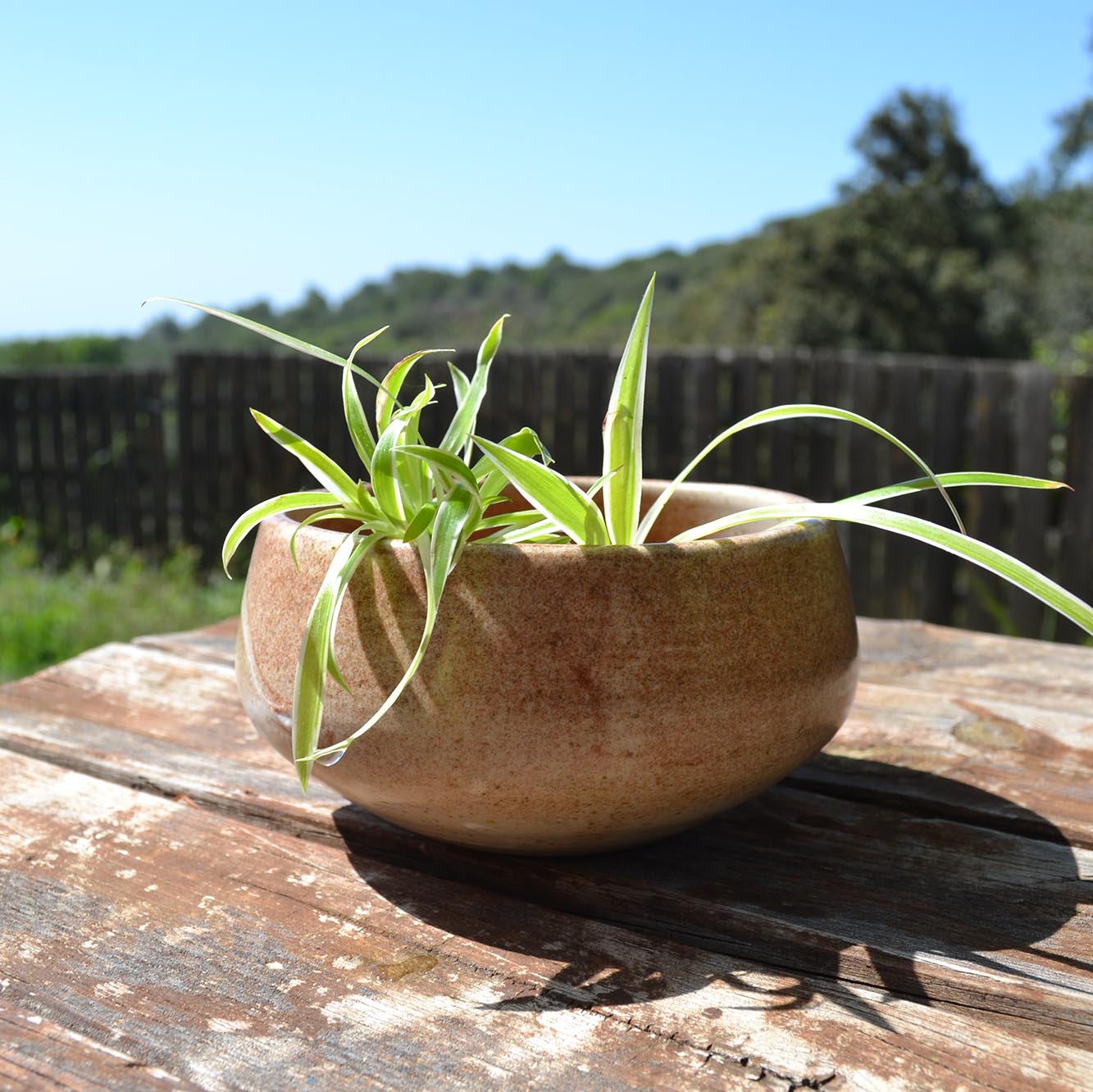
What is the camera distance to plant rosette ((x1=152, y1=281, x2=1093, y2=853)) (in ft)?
2.19

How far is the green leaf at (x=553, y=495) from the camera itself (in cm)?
69

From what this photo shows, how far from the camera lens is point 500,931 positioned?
72 centimetres

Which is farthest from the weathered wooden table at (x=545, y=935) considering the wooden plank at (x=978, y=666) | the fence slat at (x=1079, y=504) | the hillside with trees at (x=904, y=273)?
the hillside with trees at (x=904, y=273)

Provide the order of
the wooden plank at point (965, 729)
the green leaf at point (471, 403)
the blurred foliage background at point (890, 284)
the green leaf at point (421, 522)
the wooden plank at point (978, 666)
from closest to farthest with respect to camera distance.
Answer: the green leaf at point (421, 522)
the green leaf at point (471, 403)
the wooden plank at point (965, 729)
the wooden plank at point (978, 666)
the blurred foliage background at point (890, 284)

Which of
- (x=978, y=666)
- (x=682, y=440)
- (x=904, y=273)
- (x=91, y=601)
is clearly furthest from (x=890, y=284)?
(x=978, y=666)

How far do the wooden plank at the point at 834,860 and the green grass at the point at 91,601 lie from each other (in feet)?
10.1

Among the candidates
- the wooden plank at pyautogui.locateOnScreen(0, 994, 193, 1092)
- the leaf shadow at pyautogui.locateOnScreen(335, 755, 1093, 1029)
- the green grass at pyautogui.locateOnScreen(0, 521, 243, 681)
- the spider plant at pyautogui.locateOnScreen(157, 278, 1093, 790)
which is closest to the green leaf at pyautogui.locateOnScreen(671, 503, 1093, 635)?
the spider plant at pyautogui.locateOnScreen(157, 278, 1093, 790)

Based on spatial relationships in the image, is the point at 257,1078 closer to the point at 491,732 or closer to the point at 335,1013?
the point at 335,1013

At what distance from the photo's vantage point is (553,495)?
2.34ft

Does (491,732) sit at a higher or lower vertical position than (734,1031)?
higher

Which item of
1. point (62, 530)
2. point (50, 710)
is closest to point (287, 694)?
point (50, 710)

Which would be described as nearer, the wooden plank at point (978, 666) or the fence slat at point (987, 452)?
the wooden plank at point (978, 666)

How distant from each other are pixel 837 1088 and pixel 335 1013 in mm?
276

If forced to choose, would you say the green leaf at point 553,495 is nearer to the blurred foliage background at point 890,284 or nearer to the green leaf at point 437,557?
the green leaf at point 437,557
